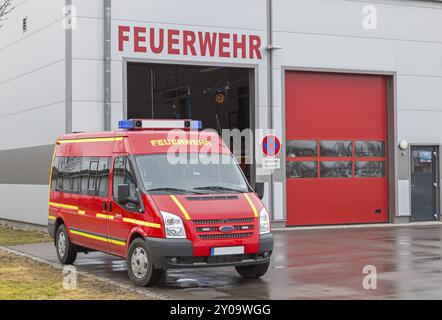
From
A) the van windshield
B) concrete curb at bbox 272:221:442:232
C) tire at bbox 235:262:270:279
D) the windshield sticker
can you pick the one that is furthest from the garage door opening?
tire at bbox 235:262:270:279

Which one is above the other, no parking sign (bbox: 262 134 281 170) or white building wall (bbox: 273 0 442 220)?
white building wall (bbox: 273 0 442 220)

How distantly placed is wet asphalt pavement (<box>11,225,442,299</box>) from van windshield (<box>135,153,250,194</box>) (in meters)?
1.46

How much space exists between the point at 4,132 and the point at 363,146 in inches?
463

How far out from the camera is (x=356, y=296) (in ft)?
32.8

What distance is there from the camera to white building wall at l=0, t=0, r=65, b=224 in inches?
784

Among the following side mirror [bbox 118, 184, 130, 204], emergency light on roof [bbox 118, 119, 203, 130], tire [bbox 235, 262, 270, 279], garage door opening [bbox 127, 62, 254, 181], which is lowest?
tire [bbox 235, 262, 270, 279]

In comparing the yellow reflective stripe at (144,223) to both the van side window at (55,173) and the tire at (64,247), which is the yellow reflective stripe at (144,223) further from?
the van side window at (55,173)

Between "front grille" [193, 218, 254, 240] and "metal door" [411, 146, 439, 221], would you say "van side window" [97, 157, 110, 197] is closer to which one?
"front grille" [193, 218, 254, 240]

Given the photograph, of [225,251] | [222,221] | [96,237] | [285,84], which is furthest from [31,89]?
[225,251]

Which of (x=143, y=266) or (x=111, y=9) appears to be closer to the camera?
(x=143, y=266)
